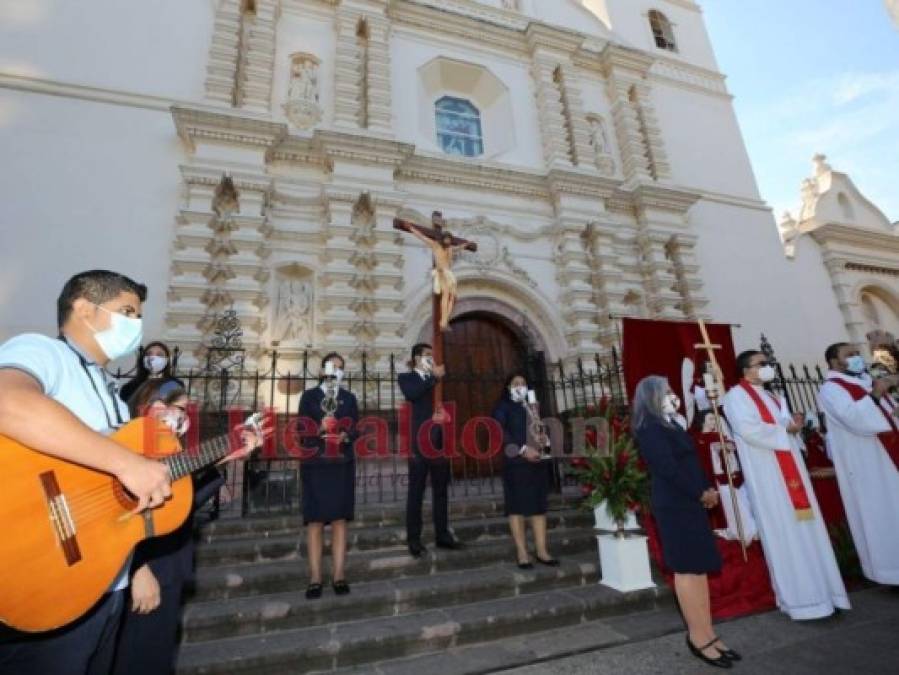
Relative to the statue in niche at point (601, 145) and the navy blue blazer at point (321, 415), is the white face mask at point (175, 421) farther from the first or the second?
the statue in niche at point (601, 145)

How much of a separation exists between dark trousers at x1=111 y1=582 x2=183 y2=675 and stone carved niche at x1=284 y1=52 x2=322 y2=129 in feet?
30.6

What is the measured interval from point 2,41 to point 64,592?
38.6 feet

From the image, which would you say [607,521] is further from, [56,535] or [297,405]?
[297,405]

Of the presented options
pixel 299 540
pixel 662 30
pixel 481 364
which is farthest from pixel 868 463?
pixel 662 30

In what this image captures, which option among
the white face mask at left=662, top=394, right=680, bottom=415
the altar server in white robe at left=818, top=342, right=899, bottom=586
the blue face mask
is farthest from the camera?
the blue face mask

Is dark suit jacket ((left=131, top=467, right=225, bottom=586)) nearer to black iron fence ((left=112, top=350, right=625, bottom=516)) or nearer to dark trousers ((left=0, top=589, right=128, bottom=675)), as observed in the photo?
dark trousers ((left=0, top=589, right=128, bottom=675))

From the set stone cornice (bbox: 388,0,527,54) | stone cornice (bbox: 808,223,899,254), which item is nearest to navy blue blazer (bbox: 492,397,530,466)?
stone cornice (bbox: 388,0,527,54)

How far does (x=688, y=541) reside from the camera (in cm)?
325

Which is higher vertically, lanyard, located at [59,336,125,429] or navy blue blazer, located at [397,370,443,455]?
navy blue blazer, located at [397,370,443,455]

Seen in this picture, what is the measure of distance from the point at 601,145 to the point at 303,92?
25.3 ft

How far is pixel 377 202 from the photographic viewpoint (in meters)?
9.11

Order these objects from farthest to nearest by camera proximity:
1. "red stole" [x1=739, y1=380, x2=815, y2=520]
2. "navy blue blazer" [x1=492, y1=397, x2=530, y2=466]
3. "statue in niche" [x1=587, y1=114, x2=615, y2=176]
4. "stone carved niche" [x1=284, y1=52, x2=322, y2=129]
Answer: "statue in niche" [x1=587, y1=114, x2=615, y2=176]
"stone carved niche" [x1=284, y1=52, x2=322, y2=129]
"navy blue blazer" [x1=492, y1=397, x2=530, y2=466]
"red stole" [x1=739, y1=380, x2=815, y2=520]

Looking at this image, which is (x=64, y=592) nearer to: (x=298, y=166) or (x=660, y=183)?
(x=298, y=166)

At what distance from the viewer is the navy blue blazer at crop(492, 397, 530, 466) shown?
196 inches
